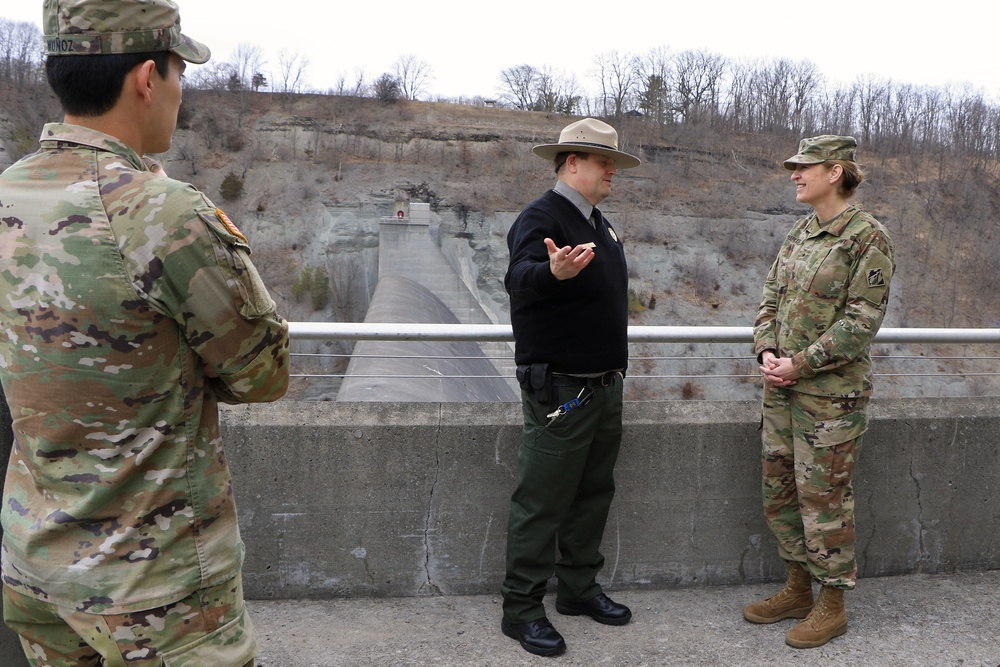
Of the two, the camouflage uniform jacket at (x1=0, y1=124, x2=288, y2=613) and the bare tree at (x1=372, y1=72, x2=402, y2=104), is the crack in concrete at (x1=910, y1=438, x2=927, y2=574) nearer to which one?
the camouflage uniform jacket at (x1=0, y1=124, x2=288, y2=613)

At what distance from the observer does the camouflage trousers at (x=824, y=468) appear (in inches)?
127

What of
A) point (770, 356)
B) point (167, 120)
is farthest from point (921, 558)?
point (167, 120)

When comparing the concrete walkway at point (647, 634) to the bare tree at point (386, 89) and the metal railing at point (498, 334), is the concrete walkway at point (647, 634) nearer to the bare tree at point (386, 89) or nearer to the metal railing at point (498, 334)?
the metal railing at point (498, 334)

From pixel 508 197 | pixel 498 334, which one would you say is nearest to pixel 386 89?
pixel 508 197

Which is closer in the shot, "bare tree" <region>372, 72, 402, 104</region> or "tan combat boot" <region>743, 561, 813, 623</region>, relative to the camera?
"tan combat boot" <region>743, 561, 813, 623</region>

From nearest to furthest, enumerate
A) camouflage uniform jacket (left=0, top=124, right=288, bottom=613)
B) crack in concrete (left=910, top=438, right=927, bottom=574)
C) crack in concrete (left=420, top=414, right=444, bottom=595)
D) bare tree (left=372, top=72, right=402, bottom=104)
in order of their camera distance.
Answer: camouflage uniform jacket (left=0, top=124, right=288, bottom=613), crack in concrete (left=420, top=414, right=444, bottom=595), crack in concrete (left=910, top=438, right=927, bottom=574), bare tree (left=372, top=72, right=402, bottom=104)

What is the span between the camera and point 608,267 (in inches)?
128

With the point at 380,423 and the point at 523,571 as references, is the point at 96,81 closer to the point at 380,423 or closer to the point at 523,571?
the point at 380,423

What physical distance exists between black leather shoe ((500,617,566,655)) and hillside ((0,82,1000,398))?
2880 centimetres

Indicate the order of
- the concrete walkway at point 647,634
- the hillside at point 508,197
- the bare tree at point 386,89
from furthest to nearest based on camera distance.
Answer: the bare tree at point 386,89 → the hillside at point 508,197 → the concrete walkway at point 647,634

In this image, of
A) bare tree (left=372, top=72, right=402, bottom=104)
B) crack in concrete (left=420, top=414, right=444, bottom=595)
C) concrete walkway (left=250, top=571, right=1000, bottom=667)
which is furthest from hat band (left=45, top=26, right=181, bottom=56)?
bare tree (left=372, top=72, right=402, bottom=104)

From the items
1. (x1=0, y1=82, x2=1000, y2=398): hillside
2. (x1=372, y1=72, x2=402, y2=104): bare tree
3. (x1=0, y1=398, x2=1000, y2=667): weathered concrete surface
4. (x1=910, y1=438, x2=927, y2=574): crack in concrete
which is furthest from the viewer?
(x1=372, y1=72, x2=402, y2=104): bare tree

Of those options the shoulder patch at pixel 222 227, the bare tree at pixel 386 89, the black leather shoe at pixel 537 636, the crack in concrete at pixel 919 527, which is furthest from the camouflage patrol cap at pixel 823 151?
the bare tree at pixel 386 89

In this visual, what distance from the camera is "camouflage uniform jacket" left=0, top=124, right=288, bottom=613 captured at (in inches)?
58.0
